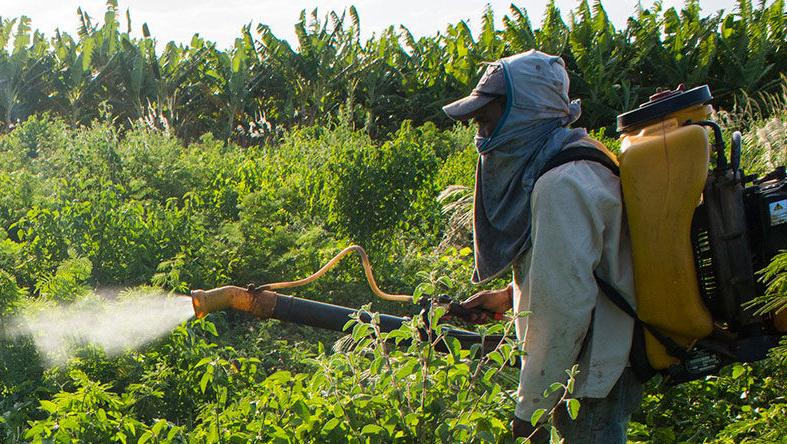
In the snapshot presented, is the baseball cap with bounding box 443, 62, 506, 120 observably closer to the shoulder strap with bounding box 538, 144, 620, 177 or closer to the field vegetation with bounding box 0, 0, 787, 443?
the shoulder strap with bounding box 538, 144, 620, 177

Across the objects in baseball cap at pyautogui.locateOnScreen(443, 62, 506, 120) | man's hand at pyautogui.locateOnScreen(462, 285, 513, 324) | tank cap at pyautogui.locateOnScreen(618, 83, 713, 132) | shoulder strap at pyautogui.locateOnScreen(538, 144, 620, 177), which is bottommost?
man's hand at pyautogui.locateOnScreen(462, 285, 513, 324)

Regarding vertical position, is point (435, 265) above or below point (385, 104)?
below

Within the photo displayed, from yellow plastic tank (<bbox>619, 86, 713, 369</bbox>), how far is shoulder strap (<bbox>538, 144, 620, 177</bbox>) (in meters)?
0.06

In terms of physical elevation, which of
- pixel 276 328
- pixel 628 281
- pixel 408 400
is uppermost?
pixel 628 281

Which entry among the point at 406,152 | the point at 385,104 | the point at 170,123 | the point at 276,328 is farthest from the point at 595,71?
the point at 276,328

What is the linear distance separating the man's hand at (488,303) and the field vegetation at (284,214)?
0.19 m

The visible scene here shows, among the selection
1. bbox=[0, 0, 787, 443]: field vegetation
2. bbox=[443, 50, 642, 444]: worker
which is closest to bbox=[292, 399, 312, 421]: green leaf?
bbox=[0, 0, 787, 443]: field vegetation

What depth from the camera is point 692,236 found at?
8.97ft

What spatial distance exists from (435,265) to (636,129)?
4152 millimetres

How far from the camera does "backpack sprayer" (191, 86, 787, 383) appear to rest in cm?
267

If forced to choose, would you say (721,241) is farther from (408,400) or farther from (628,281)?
(408,400)

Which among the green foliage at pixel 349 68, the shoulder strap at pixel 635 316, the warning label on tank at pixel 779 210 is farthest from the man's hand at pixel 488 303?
the green foliage at pixel 349 68

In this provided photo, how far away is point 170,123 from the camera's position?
46.2 ft

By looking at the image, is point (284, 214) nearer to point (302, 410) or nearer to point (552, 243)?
point (302, 410)
